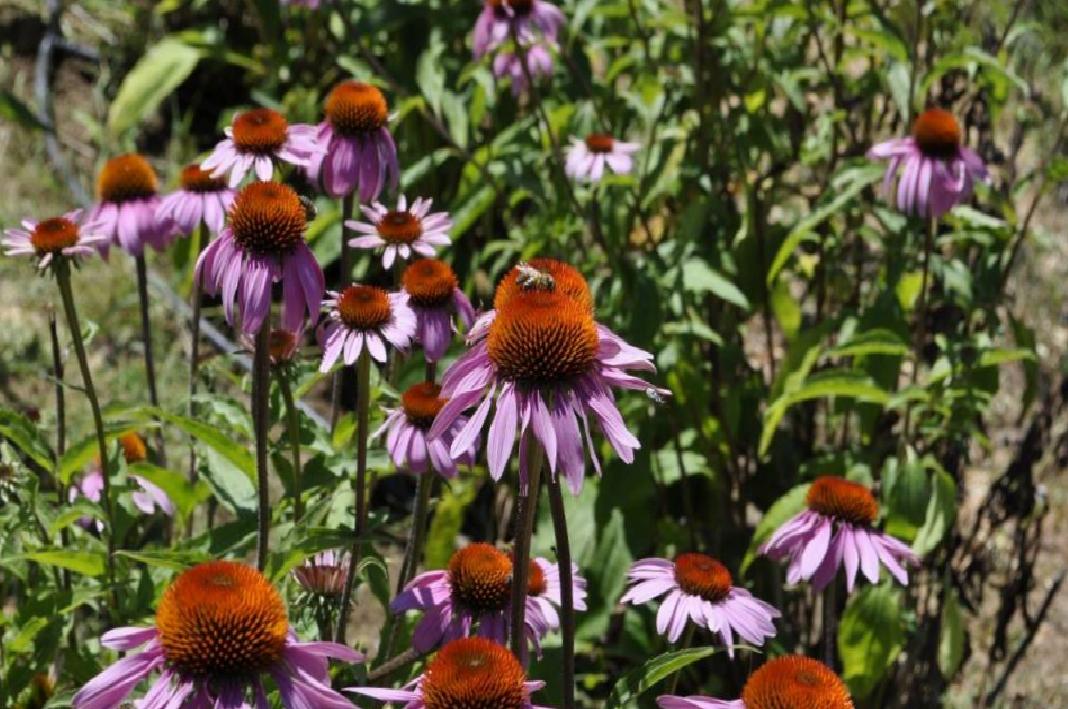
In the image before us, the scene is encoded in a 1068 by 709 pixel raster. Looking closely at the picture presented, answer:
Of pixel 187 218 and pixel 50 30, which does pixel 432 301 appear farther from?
pixel 50 30

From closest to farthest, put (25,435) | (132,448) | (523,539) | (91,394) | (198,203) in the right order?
(523,539), (91,394), (25,435), (198,203), (132,448)

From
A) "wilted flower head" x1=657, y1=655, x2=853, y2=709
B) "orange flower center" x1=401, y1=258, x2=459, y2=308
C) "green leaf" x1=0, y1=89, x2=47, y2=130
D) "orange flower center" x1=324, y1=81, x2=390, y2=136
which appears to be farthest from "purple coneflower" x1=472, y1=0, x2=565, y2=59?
"wilted flower head" x1=657, y1=655, x2=853, y2=709

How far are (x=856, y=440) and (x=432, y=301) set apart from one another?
141 cm

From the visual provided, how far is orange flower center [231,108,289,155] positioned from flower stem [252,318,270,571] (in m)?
0.33

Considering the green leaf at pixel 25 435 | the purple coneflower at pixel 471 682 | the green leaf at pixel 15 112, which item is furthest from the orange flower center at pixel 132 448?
the green leaf at pixel 15 112

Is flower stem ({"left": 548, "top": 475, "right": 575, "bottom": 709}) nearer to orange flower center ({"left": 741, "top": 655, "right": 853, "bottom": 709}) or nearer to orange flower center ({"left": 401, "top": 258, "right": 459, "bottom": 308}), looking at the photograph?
orange flower center ({"left": 741, "top": 655, "right": 853, "bottom": 709})

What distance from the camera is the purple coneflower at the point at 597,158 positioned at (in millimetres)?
2266

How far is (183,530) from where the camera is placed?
6.63 feet

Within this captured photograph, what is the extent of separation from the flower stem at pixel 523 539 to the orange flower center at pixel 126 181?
105 cm

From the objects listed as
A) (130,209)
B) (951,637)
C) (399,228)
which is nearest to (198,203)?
(130,209)

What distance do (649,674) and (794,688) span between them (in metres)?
0.15

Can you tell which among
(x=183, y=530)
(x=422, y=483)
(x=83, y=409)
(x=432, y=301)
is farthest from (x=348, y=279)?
(x=83, y=409)

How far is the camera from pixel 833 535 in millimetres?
1608

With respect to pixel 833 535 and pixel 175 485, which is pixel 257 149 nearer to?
pixel 175 485
